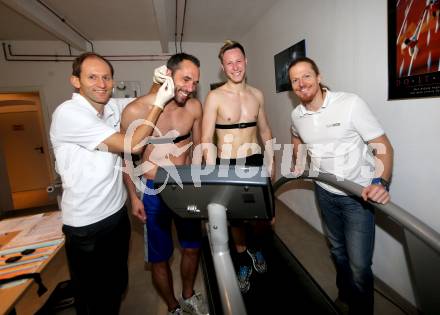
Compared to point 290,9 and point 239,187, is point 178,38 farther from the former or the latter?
point 239,187

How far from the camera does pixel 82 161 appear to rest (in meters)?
1.29

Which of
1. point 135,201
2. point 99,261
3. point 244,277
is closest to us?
Answer: point 99,261

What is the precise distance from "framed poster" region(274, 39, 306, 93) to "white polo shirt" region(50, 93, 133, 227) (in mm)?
2316

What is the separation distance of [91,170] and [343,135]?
57.7 inches

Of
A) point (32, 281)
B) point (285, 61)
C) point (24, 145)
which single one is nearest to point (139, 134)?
point (32, 281)

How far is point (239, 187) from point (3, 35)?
4.96 meters

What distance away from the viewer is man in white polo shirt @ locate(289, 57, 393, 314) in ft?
4.79

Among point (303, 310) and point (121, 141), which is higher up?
point (121, 141)

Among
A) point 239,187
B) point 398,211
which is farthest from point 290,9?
point 239,187

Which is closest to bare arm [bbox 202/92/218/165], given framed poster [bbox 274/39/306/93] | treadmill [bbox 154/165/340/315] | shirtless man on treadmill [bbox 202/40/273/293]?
shirtless man on treadmill [bbox 202/40/273/293]

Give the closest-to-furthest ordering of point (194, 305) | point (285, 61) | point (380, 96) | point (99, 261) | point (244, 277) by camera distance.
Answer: point (99, 261), point (380, 96), point (194, 305), point (244, 277), point (285, 61)

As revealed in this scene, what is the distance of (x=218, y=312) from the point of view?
1578 millimetres

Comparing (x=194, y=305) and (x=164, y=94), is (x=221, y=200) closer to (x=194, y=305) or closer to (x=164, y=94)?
(x=164, y=94)

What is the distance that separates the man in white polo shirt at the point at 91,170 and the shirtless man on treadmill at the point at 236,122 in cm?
72
